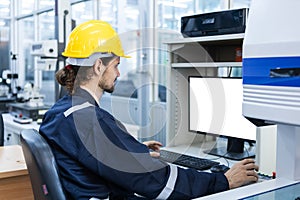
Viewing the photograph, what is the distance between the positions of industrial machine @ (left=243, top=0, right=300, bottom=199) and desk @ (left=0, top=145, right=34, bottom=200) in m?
1.26

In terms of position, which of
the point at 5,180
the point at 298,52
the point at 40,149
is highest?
the point at 298,52

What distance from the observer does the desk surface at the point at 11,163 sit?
1.79 metres

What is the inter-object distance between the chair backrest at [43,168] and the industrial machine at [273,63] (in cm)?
75

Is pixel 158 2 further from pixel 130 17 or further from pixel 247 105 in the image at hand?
pixel 247 105

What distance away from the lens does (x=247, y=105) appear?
39.7 inches

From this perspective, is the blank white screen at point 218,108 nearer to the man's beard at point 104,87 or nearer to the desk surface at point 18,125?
the man's beard at point 104,87

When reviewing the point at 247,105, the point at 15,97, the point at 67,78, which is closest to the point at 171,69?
the point at 67,78

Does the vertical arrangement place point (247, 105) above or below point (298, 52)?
below

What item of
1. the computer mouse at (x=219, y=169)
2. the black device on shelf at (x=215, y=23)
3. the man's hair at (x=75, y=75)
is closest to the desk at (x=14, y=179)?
the man's hair at (x=75, y=75)

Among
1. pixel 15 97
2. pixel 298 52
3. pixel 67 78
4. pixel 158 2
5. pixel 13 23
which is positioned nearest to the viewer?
pixel 298 52

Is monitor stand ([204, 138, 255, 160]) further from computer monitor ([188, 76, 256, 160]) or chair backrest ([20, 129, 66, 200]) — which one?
chair backrest ([20, 129, 66, 200])

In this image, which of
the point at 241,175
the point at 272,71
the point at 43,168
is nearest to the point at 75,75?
the point at 43,168

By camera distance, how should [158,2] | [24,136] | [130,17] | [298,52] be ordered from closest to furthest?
1. [298,52]
2. [24,136]
3. [158,2]
4. [130,17]

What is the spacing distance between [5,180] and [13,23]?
4582mm
